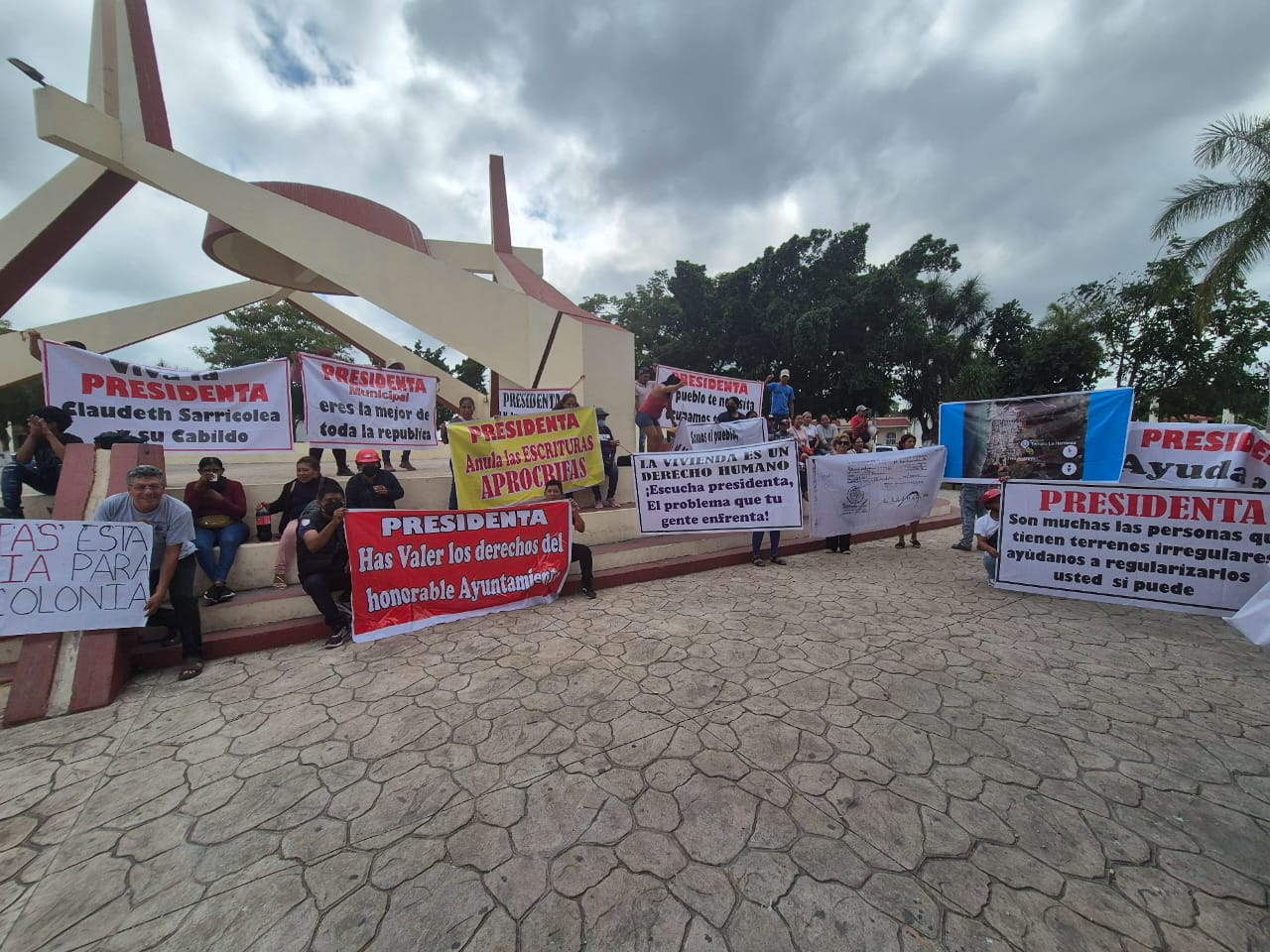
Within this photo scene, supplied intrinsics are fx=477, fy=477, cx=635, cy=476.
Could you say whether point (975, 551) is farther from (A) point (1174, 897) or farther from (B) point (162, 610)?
(B) point (162, 610)

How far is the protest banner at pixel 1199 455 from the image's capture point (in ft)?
16.3

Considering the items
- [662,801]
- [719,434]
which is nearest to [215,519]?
[662,801]

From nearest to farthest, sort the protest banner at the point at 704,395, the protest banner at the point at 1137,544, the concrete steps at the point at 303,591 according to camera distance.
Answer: the concrete steps at the point at 303,591 < the protest banner at the point at 1137,544 < the protest banner at the point at 704,395

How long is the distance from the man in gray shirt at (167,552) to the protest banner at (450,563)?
0.99m

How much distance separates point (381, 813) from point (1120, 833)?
116 inches

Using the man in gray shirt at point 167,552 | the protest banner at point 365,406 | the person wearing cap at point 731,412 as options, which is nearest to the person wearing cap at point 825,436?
the person wearing cap at point 731,412

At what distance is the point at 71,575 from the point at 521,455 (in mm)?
3225

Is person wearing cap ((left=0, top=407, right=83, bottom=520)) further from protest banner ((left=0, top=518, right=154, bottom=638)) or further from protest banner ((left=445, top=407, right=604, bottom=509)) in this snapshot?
protest banner ((left=445, top=407, right=604, bottom=509))

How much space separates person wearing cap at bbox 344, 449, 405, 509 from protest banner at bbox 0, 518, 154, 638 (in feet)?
4.72

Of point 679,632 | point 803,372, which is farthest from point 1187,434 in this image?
point 803,372

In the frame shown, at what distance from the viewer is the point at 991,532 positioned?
4863 mm

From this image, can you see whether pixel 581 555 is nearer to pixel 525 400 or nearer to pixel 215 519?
pixel 215 519

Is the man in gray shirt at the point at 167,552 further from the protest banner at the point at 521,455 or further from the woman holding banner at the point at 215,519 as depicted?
the protest banner at the point at 521,455

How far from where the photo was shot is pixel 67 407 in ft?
13.7
